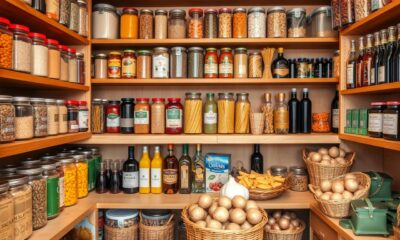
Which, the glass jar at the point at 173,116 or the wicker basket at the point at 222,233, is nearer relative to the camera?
the wicker basket at the point at 222,233

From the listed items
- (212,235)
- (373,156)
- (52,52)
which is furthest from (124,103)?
(373,156)

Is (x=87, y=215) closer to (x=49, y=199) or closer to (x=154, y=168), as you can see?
(x=49, y=199)

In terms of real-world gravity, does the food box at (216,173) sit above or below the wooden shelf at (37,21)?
below

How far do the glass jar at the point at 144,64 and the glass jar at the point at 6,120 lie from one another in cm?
88

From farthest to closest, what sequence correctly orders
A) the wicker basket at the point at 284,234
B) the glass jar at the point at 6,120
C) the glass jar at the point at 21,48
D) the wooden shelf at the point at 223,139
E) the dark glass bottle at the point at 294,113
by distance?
the dark glass bottle at the point at 294,113
the wooden shelf at the point at 223,139
the wicker basket at the point at 284,234
the glass jar at the point at 21,48
the glass jar at the point at 6,120

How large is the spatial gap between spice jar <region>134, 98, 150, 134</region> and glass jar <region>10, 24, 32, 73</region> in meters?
0.72

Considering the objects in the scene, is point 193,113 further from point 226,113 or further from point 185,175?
point 185,175

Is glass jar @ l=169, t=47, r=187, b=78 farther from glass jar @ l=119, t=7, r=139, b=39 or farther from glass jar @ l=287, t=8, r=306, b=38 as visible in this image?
glass jar @ l=287, t=8, r=306, b=38

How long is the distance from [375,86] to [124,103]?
53.4 inches

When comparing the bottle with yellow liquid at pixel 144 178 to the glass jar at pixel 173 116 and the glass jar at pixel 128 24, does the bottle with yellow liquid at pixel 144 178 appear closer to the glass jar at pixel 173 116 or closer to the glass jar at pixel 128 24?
the glass jar at pixel 173 116

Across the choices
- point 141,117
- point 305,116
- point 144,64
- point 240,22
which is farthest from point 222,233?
point 240,22

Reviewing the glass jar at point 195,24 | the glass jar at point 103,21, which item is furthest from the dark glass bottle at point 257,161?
the glass jar at point 103,21

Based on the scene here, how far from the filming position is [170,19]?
6.40 ft

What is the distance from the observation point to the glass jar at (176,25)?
6.31 feet
